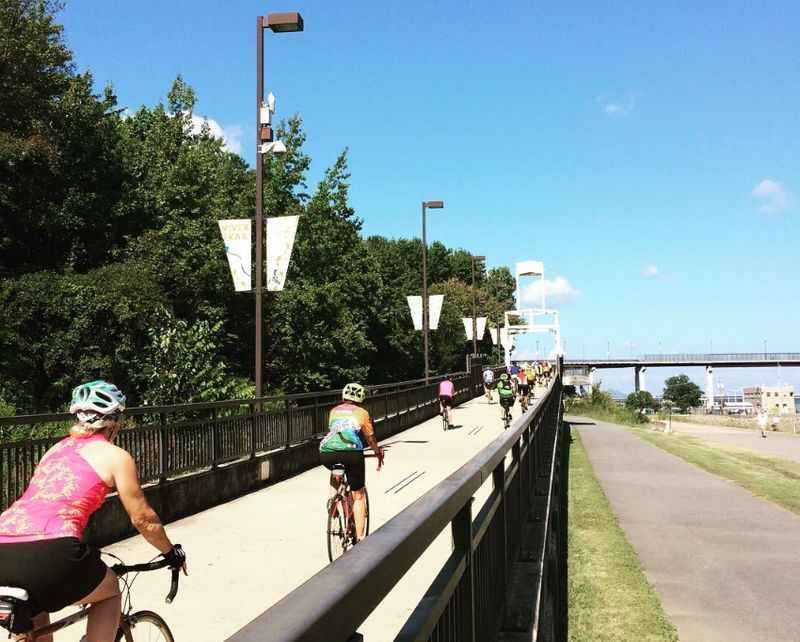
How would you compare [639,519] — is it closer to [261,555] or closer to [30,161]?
[261,555]

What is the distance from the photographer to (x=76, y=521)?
3545 millimetres

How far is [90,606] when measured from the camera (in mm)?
3939

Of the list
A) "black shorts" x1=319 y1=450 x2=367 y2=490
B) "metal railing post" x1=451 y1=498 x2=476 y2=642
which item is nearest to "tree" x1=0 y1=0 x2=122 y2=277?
"black shorts" x1=319 y1=450 x2=367 y2=490

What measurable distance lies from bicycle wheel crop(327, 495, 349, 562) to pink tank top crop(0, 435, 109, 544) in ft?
15.2

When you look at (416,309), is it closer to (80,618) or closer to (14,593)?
(80,618)

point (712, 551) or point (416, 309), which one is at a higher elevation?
point (416, 309)

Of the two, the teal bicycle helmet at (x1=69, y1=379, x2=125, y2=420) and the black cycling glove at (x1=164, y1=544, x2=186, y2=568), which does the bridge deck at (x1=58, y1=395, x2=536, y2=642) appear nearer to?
the black cycling glove at (x1=164, y1=544, x2=186, y2=568)

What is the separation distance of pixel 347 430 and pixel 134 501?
4583mm

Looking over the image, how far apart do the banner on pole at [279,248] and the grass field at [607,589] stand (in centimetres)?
765

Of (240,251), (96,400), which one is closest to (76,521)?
(96,400)

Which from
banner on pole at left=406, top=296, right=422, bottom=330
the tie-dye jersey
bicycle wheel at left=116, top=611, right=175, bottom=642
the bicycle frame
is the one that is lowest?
bicycle wheel at left=116, top=611, right=175, bottom=642

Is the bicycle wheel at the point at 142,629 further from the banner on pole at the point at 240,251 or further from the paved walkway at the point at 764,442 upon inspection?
the paved walkway at the point at 764,442

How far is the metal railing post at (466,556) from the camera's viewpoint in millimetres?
2812

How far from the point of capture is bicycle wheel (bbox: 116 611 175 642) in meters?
4.27
